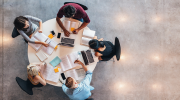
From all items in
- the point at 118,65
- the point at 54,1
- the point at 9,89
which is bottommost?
the point at 9,89

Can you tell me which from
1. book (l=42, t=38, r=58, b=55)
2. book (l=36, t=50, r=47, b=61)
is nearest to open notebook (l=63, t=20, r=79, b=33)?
book (l=42, t=38, r=58, b=55)

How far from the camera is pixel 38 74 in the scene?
2.04 metres

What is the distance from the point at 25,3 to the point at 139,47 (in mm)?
3181

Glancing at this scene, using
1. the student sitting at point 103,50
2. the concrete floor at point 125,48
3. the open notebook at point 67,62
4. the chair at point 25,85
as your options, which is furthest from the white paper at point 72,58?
the concrete floor at point 125,48

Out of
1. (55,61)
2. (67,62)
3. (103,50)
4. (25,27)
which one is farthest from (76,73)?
(25,27)

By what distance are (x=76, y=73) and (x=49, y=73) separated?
1.58 feet

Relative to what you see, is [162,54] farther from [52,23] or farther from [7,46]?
[7,46]

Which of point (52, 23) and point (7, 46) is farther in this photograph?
point (7, 46)

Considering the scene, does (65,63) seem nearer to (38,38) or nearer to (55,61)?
(55,61)

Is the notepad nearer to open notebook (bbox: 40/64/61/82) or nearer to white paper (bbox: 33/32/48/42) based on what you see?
open notebook (bbox: 40/64/61/82)

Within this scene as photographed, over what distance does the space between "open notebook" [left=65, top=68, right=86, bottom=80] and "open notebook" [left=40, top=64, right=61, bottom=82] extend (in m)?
0.18

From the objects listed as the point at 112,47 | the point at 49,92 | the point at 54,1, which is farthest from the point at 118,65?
the point at 54,1

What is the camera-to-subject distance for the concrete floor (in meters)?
2.95

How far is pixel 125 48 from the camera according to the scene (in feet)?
10.3
